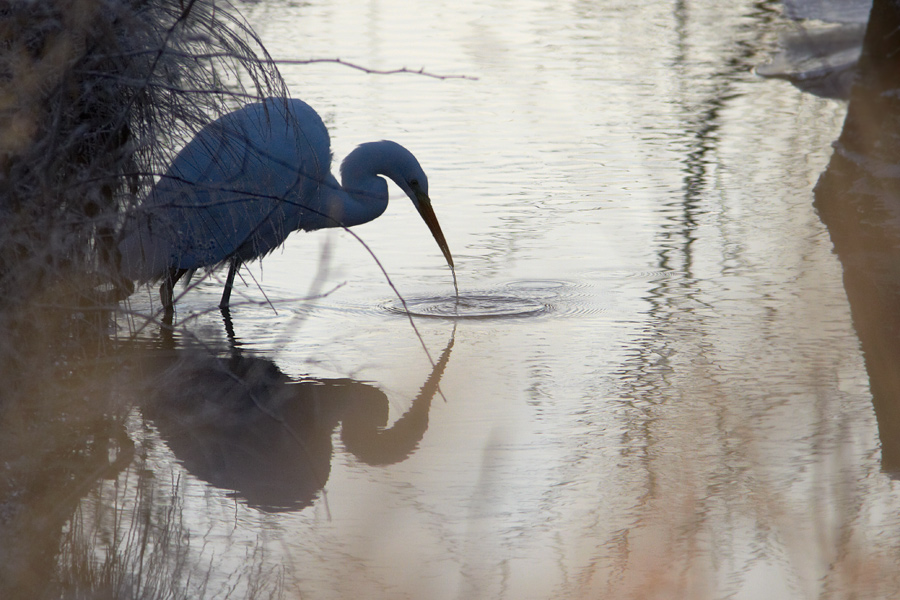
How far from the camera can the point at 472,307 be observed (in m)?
5.31

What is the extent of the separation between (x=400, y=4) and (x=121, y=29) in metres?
11.9

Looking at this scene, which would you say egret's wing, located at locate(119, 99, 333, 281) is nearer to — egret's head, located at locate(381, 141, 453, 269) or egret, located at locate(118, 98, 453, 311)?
egret, located at locate(118, 98, 453, 311)

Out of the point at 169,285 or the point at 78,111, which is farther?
the point at 169,285

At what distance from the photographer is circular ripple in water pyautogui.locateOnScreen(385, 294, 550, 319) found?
17.1ft

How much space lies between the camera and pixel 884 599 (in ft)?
9.95

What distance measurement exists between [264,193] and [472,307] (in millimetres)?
1008

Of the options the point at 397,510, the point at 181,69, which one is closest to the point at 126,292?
the point at 181,69

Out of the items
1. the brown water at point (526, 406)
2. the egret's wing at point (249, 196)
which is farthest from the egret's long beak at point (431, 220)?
the egret's wing at point (249, 196)

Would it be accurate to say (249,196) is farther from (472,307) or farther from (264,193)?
(472,307)

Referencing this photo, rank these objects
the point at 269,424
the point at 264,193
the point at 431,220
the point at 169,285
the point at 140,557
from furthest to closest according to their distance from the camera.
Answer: the point at 431,220 < the point at 169,285 < the point at 264,193 < the point at 269,424 < the point at 140,557

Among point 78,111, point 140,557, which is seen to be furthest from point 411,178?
point 140,557

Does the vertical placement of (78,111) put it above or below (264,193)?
above

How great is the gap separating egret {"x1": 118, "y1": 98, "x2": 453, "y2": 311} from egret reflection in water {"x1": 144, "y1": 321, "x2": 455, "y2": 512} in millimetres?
415

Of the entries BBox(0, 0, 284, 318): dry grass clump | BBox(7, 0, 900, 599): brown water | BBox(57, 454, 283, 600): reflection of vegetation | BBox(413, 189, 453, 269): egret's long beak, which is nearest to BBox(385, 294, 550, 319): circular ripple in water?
BBox(7, 0, 900, 599): brown water
